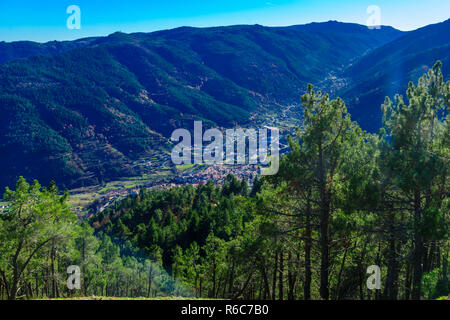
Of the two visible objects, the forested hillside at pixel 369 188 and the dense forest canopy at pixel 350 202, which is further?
the dense forest canopy at pixel 350 202

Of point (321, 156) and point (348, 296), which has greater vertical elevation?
point (321, 156)

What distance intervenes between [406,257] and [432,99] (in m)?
7.46

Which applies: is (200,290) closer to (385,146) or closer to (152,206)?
(385,146)

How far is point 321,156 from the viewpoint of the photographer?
52.7 ft

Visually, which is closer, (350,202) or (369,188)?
(369,188)

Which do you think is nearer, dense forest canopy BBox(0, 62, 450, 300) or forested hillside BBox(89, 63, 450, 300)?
forested hillside BBox(89, 63, 450, 300)

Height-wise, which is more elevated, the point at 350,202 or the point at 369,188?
the point at 369,188

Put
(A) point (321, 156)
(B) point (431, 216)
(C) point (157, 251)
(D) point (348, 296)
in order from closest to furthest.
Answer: (B) point (431, 216) < (A) point (321, 156) < (D) point (348, 296) < (C) point (157, 251)

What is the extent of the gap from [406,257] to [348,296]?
986cm

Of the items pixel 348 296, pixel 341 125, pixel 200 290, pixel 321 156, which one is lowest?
pixel 200 290
